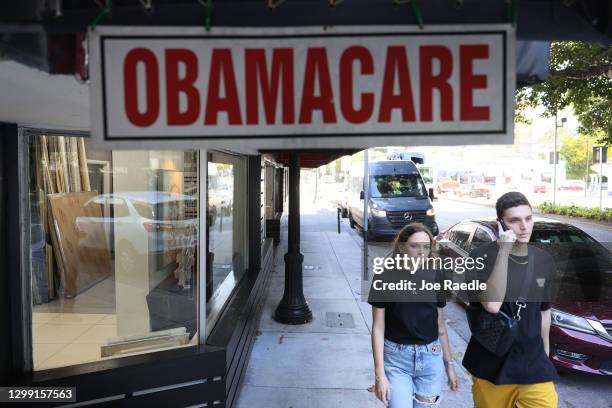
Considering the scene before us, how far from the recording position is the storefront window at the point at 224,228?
15.2 feet

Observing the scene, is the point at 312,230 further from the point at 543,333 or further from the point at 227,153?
the point at 543,333

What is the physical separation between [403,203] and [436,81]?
42.8 feet

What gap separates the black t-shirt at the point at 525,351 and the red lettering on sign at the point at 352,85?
1557 mm

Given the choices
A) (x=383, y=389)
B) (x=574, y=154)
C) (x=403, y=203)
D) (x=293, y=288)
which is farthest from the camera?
(x=574, y=154)

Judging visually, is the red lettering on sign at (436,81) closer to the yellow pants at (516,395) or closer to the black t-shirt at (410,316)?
the black t-shirt at (410,316)

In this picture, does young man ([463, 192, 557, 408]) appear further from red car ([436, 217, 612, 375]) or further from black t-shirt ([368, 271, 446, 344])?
red car ([436, 217, 612, 375])

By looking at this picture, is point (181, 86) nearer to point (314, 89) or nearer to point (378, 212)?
point (314, 89)

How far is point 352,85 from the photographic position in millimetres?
1685

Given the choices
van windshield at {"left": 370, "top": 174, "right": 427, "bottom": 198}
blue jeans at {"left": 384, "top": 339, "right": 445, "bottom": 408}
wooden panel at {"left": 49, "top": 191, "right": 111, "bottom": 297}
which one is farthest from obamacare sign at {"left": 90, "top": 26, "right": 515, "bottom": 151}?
van windshield at {"left": 370, "top": 174, "right": 427, "bottom": 198}

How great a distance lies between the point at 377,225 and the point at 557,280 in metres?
8.94

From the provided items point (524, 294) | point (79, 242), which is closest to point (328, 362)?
point (524, 294)

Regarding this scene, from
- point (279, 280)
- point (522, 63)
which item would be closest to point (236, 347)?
point (522, 63)

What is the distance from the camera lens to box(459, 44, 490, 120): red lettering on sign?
1669mm

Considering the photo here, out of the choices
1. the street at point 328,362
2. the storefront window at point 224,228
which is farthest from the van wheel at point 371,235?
the storefront window at point 224,228
